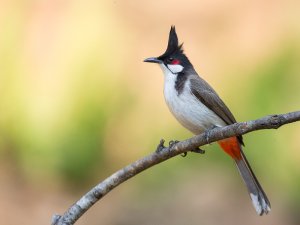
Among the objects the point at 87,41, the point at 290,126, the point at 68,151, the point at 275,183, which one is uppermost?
the point at 87,41

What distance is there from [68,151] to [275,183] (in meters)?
1.40

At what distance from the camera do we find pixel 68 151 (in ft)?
16.8

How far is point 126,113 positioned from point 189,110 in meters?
2.15

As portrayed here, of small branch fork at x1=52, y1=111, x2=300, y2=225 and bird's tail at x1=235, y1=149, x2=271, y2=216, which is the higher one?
small branch fork at x1=52, y1=111, x2=300, y2=225

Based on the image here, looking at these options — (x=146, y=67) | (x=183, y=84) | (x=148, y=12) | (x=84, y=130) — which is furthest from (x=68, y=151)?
(x=183, y=84)

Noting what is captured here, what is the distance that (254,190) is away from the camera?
3.25m

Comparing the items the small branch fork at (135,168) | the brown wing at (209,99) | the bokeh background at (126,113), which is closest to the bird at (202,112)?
the brown wing at (209,99)

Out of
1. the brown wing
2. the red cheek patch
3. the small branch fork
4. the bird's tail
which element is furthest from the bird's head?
the small branch fork

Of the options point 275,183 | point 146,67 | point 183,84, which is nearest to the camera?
point 183,84

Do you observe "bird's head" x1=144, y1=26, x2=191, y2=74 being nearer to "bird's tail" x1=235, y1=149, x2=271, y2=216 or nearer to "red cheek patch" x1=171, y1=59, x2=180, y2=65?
"red cheek patch" x1=171, y1=59, x2=180, y2=65

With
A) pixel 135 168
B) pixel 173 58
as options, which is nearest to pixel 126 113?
pixel 173 58

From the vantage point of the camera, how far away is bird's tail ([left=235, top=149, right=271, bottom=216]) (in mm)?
3189

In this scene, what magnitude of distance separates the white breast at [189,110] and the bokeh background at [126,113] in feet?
5.57

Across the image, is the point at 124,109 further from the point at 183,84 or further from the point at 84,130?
the point at 183,84
